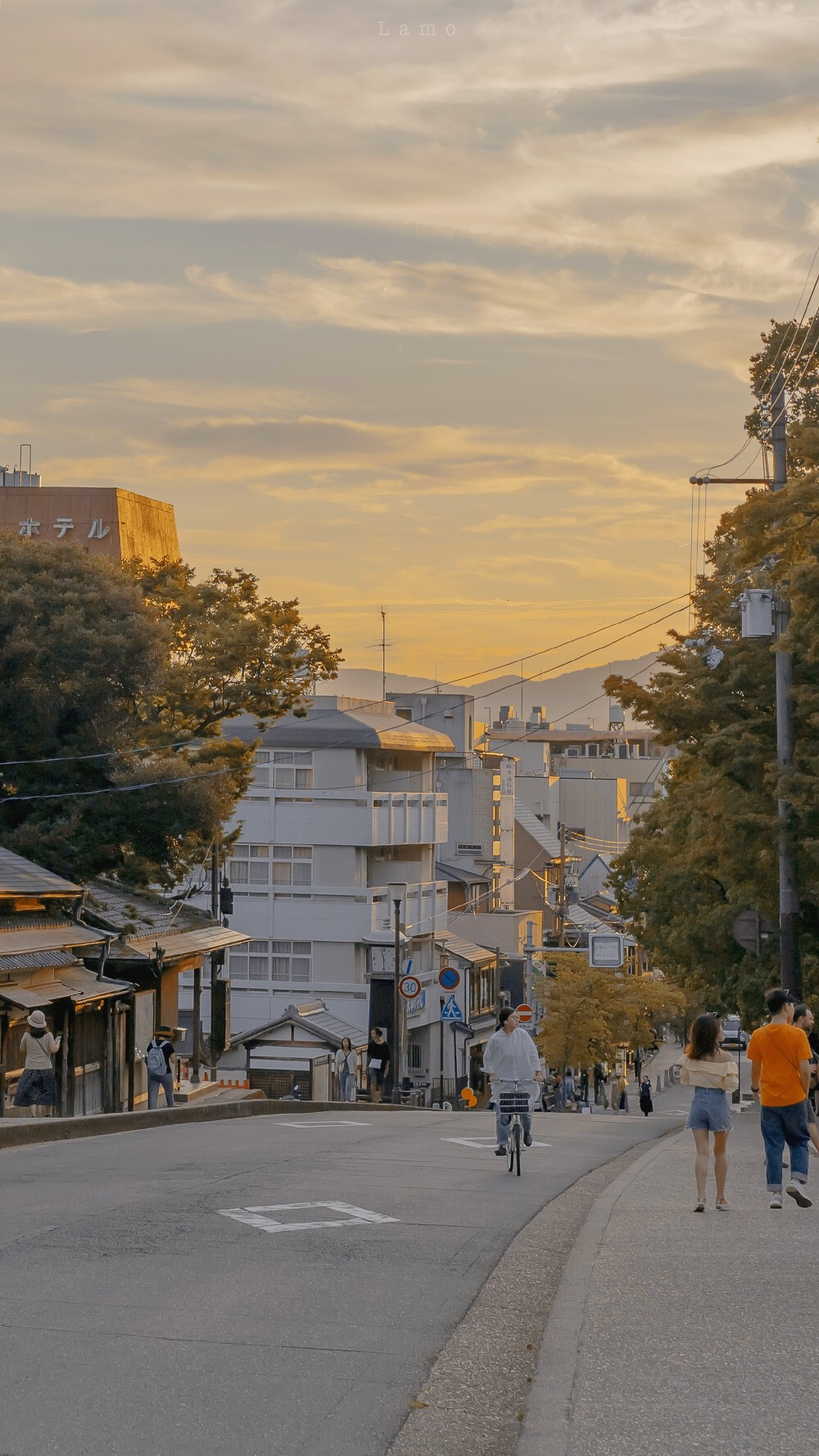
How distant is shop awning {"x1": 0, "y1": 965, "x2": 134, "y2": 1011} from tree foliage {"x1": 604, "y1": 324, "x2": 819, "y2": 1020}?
10995 millimetres

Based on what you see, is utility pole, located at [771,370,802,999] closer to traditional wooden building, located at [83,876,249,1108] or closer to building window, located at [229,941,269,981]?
traditional wooden building, located at [83,876,249,1108]

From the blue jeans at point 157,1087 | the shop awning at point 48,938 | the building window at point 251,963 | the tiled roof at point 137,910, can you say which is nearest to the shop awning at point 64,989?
the shop awning at point 48,938

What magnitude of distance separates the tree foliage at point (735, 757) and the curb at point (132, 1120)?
27.1 ft

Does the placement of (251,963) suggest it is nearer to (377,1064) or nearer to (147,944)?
(377,1064)

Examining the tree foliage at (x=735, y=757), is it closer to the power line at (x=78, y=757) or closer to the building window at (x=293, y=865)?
the power line at (x=78, y=757)

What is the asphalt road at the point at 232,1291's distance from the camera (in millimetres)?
6277

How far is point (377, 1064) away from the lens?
48219 millimetres

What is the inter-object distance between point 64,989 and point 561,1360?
20.2m

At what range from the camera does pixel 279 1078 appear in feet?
167

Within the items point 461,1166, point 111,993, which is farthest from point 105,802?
point 461,1166

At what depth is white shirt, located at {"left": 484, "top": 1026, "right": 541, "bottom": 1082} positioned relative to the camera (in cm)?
1611

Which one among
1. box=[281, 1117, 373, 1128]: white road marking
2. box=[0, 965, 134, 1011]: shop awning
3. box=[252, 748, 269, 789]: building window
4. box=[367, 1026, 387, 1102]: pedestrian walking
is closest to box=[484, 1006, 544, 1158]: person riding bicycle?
box=[281, 1117, 373, 1128]: white road marking

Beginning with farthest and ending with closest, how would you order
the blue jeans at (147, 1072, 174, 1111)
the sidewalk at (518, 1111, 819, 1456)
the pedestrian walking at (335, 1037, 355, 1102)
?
the pedestrian walking at (335, 1037, 355, 1102), the blue jeans at (147, 1072, 174, 1111), the sidewalk at (518, 1111, 819, 1456)

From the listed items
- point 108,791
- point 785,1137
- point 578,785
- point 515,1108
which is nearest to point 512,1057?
point 515,1108
